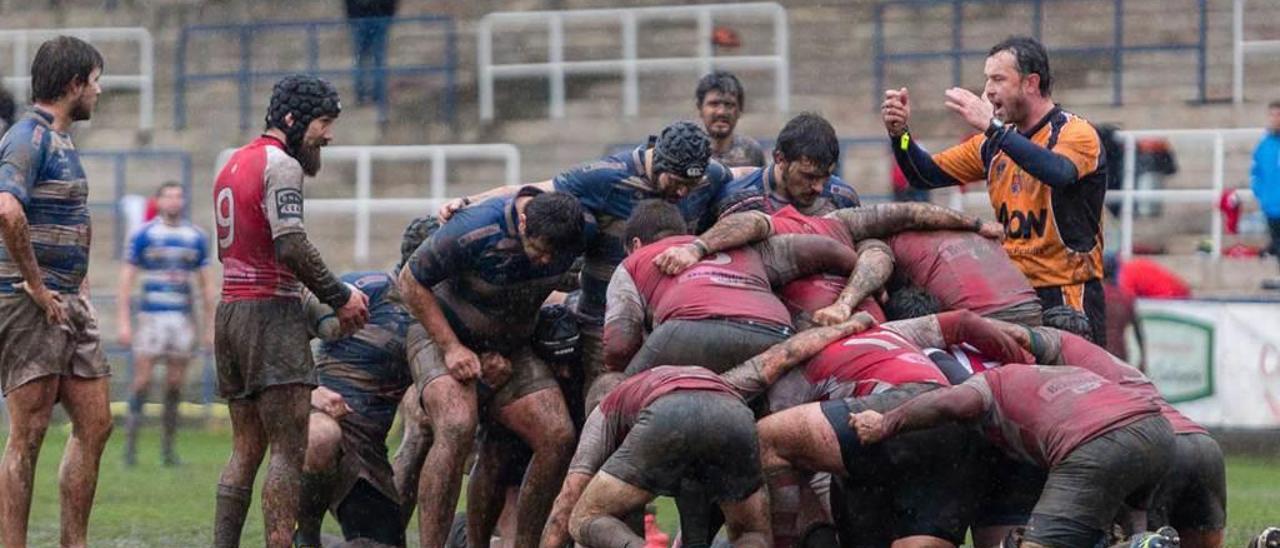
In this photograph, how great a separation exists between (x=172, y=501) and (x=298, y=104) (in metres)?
4.32

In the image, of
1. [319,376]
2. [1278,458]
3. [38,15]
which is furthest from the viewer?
[38,15]

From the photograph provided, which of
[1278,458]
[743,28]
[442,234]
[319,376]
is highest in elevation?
[743,28]

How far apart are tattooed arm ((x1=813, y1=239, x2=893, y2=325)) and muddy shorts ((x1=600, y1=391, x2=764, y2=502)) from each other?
895 mm

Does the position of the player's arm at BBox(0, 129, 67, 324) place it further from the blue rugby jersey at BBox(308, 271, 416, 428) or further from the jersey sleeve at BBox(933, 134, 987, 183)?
the jersey sleeve at BBox(933, 134, 987, 183)

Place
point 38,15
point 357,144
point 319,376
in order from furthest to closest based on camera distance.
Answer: point 38,15 → point 357,144 → point 319,376

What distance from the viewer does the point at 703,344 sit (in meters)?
8.38

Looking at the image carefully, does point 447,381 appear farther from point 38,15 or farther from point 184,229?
point 38,15

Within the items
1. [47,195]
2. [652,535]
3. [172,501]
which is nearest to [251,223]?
[47,195]

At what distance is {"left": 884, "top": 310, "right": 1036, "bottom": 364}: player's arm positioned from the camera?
8461 mm

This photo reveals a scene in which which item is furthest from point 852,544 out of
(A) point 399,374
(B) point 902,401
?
(A) point 399,374

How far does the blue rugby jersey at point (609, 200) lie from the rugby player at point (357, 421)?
879 millimetres

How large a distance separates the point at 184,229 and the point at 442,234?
21.8 feet

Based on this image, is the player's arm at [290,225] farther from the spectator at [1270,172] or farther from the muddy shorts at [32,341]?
the spectator at [1270,172]

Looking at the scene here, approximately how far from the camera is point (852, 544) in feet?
27.6
